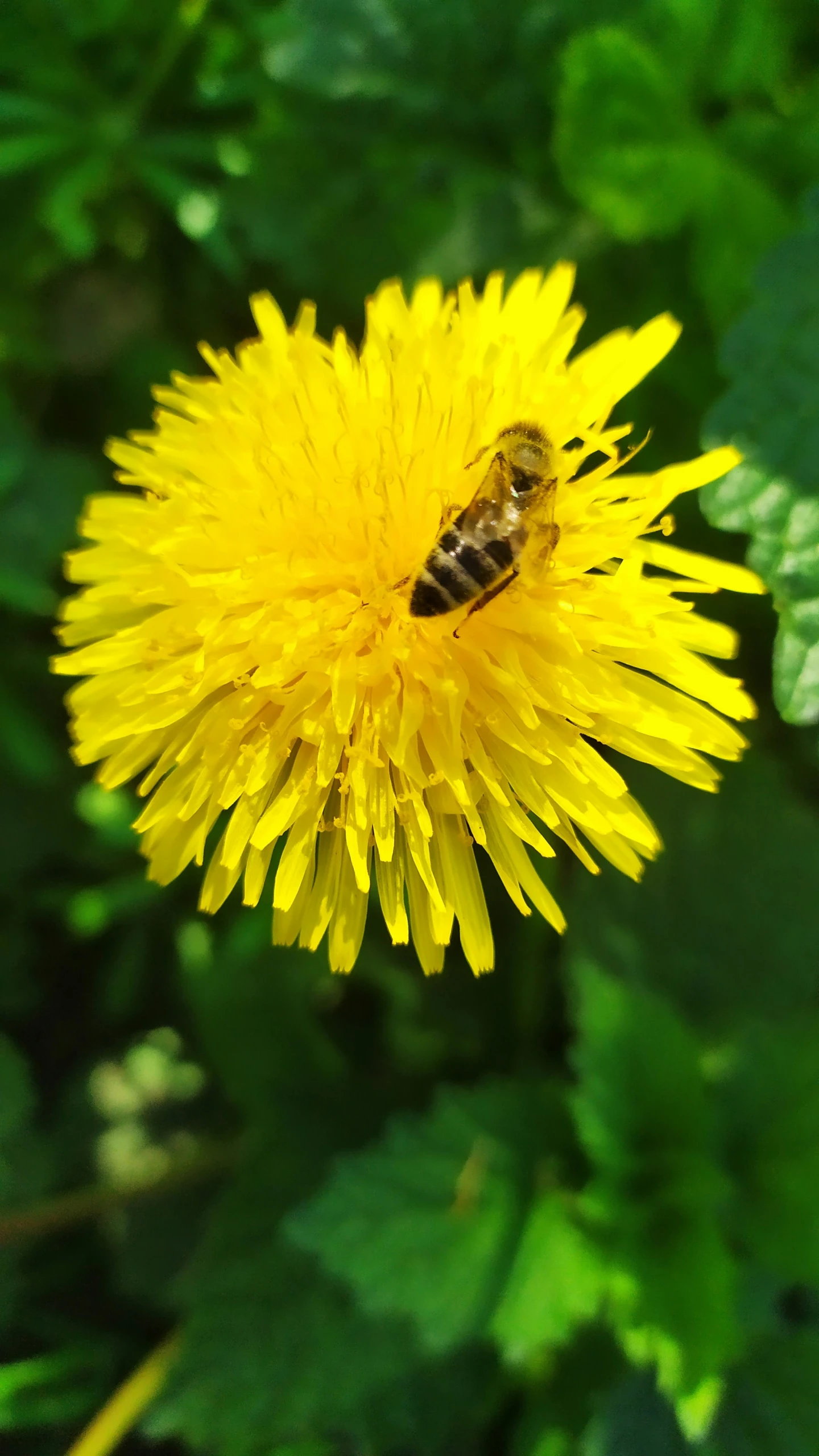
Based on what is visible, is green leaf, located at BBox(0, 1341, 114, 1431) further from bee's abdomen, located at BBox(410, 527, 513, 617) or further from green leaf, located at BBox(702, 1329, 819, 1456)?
bee's abdomen, located at BBox(410, 527, 513, 617)

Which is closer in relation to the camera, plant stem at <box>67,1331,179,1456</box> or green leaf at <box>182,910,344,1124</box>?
plant stem at <box>67,1331,179,1456</box>

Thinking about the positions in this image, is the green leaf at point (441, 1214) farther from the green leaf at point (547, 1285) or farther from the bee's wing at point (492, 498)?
the bee's wing at point (492, 498)

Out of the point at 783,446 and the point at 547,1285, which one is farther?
the point at 547,1285

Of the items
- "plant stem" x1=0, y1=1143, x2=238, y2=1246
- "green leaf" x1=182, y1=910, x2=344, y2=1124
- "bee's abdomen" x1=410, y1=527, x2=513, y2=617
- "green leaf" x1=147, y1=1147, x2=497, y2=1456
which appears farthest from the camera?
"green leaf" x1=182, y1=910, x2=344, y2=1124

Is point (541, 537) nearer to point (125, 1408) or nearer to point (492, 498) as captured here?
point (492, 498)

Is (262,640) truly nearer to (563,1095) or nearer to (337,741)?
(337,741)

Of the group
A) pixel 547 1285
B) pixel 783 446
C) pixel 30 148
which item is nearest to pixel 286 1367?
pixel 547 1285

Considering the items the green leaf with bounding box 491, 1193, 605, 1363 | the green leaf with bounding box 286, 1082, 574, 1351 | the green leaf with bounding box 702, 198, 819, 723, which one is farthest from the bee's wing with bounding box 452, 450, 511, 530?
the green leaf with bounding box 491, 1193, 605, 1363

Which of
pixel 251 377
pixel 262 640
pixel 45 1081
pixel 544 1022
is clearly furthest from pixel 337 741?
pixel 45 1081
